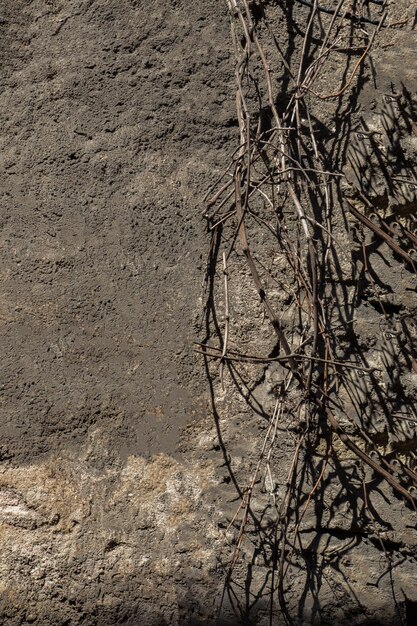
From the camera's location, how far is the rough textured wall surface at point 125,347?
2205 millimetres

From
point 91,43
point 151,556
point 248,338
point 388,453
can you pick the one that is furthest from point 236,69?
point 151,556

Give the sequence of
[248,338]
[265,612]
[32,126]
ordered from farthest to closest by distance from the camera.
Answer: [32,126], [248,338], [265,612]

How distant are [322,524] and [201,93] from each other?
3.70 feet

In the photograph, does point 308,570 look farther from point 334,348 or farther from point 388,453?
point 334,348

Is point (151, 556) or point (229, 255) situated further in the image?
point (229, 255)

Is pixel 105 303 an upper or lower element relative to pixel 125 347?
upper

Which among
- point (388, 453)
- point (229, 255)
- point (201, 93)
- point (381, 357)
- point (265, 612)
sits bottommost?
point (265, 612)

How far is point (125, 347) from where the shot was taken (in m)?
2.36

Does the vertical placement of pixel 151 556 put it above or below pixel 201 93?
below

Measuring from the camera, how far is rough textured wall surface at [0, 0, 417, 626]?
86.8 inches

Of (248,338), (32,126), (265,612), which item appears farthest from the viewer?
(32,126)

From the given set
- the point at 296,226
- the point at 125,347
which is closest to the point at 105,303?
the point at 125,347

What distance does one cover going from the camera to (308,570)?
2.19m

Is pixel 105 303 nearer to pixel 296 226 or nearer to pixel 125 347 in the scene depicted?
pixel 125 347
